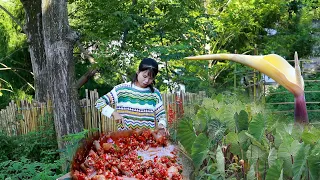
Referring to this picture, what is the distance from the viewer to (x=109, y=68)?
959cm

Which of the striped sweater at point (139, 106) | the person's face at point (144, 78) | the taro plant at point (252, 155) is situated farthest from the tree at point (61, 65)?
the taro plant at point (252, 155)

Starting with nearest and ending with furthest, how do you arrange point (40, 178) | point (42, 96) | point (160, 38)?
point (40, 178), point (42, 96), point (160, 38)

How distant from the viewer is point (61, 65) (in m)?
7.63

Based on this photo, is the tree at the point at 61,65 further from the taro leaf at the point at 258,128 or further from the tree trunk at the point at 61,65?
the taro leaf at the point at 258,128

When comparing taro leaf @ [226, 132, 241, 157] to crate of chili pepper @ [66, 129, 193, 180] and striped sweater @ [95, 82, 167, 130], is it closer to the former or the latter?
crate of chili pepper @ [66, 129, 193, 180]

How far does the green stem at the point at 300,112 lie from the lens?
2.67 meters

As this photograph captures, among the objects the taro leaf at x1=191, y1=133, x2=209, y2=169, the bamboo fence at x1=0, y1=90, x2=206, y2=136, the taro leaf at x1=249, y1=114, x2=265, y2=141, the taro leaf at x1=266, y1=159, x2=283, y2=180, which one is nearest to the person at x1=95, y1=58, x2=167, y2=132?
the taro leaf at x1=249, y1=114, x2=265, y2=141

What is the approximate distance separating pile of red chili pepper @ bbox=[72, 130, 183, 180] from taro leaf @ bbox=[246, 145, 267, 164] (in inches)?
15.9

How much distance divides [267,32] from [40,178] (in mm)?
12656

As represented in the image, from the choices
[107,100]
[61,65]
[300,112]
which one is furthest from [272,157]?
[61,65]

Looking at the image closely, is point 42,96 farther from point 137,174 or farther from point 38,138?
point 137,174

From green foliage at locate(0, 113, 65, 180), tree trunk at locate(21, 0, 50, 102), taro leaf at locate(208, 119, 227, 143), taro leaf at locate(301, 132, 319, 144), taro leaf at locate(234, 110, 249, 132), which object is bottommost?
green foliage at locate(0, 113, 65, 180)

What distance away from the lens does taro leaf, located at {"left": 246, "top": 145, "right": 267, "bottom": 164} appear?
1.57 meters

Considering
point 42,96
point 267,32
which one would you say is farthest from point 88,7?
point 267,32
